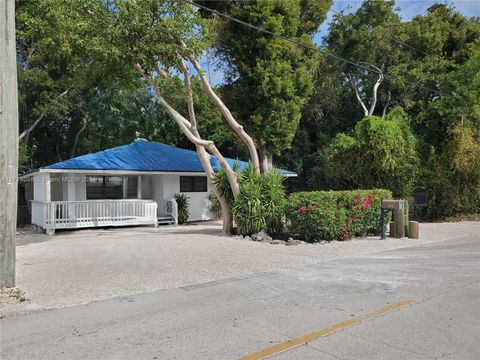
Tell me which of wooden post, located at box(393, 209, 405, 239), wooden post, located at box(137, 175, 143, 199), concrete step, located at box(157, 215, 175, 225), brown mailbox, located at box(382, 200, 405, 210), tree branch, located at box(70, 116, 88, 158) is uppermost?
tree branch, located at box(70, 116, 88, 158)

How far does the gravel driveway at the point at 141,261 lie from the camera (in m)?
7.25

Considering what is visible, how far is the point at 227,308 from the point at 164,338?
4.44 feet

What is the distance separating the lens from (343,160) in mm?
21281

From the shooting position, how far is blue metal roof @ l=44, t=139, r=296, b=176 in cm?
1778

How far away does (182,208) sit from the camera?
20.4 m

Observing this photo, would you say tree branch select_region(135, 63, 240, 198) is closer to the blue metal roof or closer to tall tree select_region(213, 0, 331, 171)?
the blue metal roof

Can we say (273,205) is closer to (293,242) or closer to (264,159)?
(293,242)

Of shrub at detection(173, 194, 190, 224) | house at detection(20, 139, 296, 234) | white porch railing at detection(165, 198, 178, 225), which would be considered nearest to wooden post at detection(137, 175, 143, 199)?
house at detection(20, 139, 296, 234)

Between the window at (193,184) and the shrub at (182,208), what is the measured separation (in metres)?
0.72

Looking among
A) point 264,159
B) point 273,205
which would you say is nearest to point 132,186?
point 264,159

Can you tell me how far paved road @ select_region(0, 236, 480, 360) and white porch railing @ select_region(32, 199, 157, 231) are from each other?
10989mm

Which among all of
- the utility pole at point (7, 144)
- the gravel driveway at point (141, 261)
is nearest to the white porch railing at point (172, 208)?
the gravel driveway at point (141, 261)

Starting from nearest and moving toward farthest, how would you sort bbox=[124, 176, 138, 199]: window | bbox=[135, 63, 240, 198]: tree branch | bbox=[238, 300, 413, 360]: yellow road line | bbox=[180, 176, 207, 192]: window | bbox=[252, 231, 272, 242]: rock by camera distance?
bbox=[238, 300, 413, 360]: yellow road line < bbox=[252, 231, 272, 242]: rock < bbox=[135, 63, 240, 198]: tree branch < bbox=[124, 176, 138, 199]: window < bbox=[180, 176, 207, 192]: window

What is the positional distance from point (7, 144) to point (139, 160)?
12.7 metres
